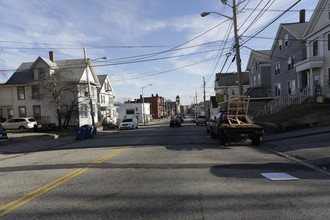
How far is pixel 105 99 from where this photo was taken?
1810 inches

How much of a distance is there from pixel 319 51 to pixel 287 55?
21.7 ft

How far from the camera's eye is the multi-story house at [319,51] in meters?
21.9

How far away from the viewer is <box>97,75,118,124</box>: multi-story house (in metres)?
42.2

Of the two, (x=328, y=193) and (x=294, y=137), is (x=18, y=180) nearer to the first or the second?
(x=328, y=193)

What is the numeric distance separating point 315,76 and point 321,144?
17.0m

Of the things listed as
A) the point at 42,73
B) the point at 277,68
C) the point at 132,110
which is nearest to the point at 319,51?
the point at 277,68

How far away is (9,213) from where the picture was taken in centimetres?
446

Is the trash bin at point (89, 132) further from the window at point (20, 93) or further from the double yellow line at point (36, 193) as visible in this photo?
the window at point (20, 93)

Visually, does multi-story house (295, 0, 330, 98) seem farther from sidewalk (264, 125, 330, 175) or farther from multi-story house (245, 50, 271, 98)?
multi-story house (245, 50, 271, 98)

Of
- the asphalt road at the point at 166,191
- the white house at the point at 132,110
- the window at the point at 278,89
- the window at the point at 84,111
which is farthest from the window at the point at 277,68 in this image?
the white house at the point at 132,110

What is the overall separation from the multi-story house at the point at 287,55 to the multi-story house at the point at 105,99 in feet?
89.1

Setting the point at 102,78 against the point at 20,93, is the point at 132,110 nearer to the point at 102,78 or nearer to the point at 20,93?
the point at 102,78

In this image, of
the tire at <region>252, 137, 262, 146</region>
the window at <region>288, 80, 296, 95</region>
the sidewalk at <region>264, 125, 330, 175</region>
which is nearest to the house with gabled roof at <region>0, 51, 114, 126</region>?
the tire at <region>252, 137, 262, 146</region>

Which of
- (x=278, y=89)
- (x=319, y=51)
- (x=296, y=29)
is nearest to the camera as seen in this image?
(x=319, y=51)
